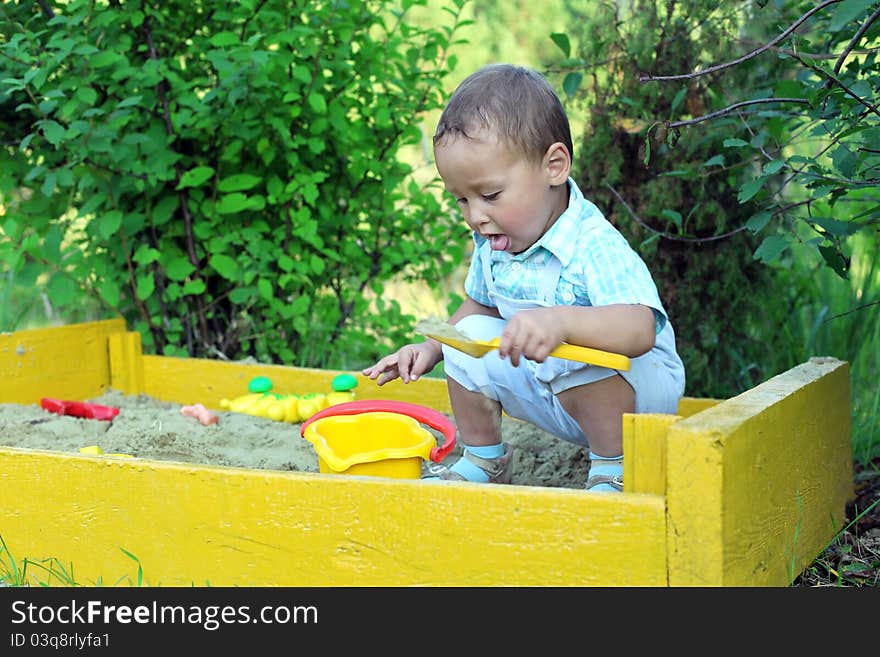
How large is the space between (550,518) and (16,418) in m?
1.59

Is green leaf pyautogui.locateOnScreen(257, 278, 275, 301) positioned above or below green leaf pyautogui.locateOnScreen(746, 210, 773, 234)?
below

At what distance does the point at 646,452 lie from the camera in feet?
4.74

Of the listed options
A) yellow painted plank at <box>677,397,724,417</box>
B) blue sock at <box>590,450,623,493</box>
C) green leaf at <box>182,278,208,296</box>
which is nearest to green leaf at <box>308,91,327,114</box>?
green leaf at <box>182,278,208,296</box>

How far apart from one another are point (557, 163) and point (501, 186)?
127 mm

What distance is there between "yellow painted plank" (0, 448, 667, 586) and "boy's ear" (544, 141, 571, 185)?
0.66 meters

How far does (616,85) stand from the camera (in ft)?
9.37

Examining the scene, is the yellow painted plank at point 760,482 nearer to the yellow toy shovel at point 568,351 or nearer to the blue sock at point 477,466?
the yellow toy shovel at point 568,351

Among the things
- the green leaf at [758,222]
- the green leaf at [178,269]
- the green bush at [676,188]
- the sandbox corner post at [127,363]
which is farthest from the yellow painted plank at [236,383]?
the green leaf at [758,222]

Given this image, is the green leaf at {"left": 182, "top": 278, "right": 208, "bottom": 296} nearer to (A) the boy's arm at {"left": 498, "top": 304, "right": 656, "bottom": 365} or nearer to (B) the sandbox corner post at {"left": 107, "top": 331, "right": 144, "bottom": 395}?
(B) the sandbox corner post at {"left": 107, "top": 331, "right": 144, "bottom": 395}

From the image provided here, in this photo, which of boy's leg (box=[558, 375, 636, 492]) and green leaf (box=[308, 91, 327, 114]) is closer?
boy's leg (box=[558, 375, 636, 492])

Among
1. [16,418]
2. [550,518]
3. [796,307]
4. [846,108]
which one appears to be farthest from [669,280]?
[16,418]

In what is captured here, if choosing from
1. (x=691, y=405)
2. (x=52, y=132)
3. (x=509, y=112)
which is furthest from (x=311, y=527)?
(x=52, y=132)

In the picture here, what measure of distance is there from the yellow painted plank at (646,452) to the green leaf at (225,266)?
1.72 metres

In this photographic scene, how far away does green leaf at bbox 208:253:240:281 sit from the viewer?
115 inches
